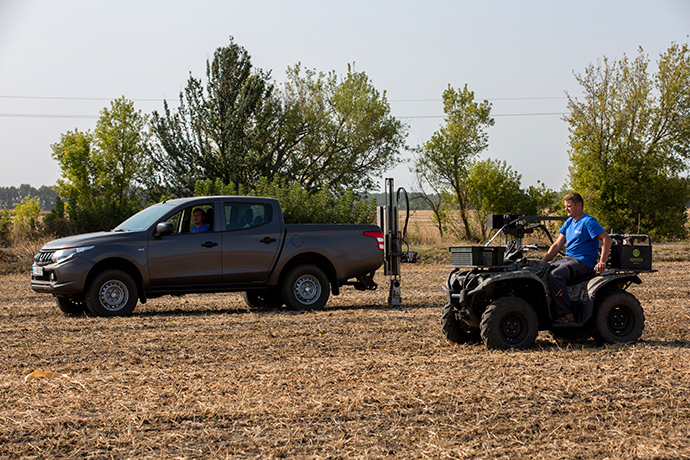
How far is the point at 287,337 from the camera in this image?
941 cm

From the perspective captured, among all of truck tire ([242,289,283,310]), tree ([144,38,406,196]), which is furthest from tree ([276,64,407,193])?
truck tire ([242,289,283,310])

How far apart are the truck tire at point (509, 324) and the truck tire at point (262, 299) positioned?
581 centimetres

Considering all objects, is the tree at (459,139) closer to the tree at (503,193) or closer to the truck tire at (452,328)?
the tree at (503,193)

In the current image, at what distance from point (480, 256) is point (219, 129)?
3456 centimetres

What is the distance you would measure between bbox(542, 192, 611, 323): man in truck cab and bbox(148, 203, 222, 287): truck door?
5.92m

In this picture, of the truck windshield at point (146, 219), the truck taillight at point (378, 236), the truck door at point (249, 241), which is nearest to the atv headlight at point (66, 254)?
the truck windshield at point (146, 219)

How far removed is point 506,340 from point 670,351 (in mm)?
1819

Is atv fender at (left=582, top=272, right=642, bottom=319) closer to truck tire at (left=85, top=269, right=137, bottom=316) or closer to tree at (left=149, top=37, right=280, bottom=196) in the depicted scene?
truck tire at (left=85, top=269, right=137, bottom=316)

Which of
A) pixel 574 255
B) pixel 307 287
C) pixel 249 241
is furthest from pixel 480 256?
pixel 249 241

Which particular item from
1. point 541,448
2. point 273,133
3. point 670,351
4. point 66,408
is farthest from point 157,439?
point 273,133

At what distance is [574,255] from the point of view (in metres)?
8.53

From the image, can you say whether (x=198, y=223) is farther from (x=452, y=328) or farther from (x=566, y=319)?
(x=566, y=319)

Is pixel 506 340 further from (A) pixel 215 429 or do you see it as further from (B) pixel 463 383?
(A) pixel 215 429

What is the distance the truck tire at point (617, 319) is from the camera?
828cm
